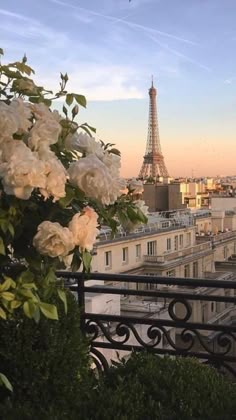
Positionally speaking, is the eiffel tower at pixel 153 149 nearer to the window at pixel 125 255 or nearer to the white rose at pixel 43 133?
the window at pixel 125 255

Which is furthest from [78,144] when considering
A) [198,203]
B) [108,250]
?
[198,203]

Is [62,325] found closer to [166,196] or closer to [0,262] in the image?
[0,262]

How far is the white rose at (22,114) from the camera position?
167 cm

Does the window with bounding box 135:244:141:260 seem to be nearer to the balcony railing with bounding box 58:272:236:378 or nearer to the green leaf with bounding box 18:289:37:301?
the balcony railing with bounding box 58:272:236:378

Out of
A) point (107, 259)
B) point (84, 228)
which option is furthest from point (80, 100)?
point (107, 259)

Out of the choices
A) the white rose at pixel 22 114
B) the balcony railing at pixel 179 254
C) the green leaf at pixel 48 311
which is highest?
the white rose at pixel 22 114

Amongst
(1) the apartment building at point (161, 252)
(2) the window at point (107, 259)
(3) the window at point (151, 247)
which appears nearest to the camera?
(2) the window at point (107, 259)

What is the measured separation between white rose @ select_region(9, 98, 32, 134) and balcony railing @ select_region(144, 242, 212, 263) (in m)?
32.8

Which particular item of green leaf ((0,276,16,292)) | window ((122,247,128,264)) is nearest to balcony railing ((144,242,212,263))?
window ((122,247,128,264))

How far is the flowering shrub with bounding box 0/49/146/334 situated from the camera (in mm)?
1523

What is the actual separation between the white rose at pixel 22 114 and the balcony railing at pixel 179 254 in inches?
1293

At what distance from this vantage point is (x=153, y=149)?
77688 mm

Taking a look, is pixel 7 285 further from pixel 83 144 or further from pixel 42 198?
pixel 83 144

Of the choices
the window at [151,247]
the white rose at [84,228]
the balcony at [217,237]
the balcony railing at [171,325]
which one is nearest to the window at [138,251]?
the window at [151,247]
